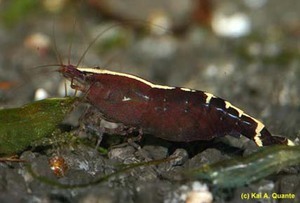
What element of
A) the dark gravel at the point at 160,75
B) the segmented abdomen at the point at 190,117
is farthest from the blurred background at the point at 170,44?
the segmented abdomen at the point at 190,117

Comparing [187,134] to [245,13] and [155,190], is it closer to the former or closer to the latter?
[155,190]

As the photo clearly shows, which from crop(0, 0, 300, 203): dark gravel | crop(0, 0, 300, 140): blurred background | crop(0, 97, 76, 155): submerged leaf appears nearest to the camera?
crop(0, 0, 300, 203): dark gravel

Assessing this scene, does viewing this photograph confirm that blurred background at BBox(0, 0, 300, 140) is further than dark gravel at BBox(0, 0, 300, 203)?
Yes

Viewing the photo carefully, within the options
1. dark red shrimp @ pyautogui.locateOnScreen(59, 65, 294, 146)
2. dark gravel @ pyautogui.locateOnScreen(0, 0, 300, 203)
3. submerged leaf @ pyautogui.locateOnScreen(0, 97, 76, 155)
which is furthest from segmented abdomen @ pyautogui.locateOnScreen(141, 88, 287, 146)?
submerged leaf @ pyautogui.locateOnScreen(0, 97, 76, 155)

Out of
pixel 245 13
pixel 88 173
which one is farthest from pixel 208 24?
pixel 88 173

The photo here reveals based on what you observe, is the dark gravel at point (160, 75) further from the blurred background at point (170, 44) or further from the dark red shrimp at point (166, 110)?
the dark red shrimp at point (166, 110)

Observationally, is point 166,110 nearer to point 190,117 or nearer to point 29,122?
point 190,117

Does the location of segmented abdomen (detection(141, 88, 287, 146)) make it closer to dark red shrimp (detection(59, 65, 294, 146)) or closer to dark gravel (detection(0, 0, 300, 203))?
dark red shrimp (detection(59, 65, 294, 146))
